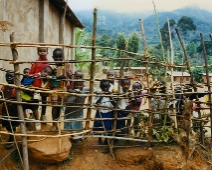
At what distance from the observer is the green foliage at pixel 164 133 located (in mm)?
4328

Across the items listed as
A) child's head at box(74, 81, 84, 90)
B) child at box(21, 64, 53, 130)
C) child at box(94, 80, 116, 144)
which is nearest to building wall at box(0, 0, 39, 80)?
child at box(21, 64, 53, 130)

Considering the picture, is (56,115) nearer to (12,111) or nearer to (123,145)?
(12,111)

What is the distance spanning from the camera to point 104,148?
448 centimetres

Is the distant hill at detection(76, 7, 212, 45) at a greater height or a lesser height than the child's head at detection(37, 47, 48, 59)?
greater

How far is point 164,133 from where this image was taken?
434cm

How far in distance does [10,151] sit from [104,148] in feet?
4.76

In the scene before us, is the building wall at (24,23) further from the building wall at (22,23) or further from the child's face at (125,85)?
the child's face at (125,85)

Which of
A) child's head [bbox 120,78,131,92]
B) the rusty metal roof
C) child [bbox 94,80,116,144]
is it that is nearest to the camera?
child [bbox 94,80,116,144]

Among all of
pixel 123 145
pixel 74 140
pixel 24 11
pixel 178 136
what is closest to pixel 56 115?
pixel 74 140

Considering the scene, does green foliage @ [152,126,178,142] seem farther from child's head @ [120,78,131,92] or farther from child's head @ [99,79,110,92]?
child's head @ [99,79,110,92]

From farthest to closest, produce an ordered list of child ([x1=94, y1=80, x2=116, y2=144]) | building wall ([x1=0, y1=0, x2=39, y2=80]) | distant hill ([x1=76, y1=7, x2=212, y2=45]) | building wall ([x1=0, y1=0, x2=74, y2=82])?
distant hill ([x1=76, y1=7, x2=212, y2=45]) < building wall ([x1=0, y1=0, x2=39, y2=80]) < building wall ([x1=0, y1=0, x2=74, y2=82]) < child ([x1=94, y1=80, x2=116, y2=144])

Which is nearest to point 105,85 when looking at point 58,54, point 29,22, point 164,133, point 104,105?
point 104,105

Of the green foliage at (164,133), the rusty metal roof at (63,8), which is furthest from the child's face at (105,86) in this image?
the rusty metal roof at (63,8)

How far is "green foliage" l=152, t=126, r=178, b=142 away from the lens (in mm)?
4328
